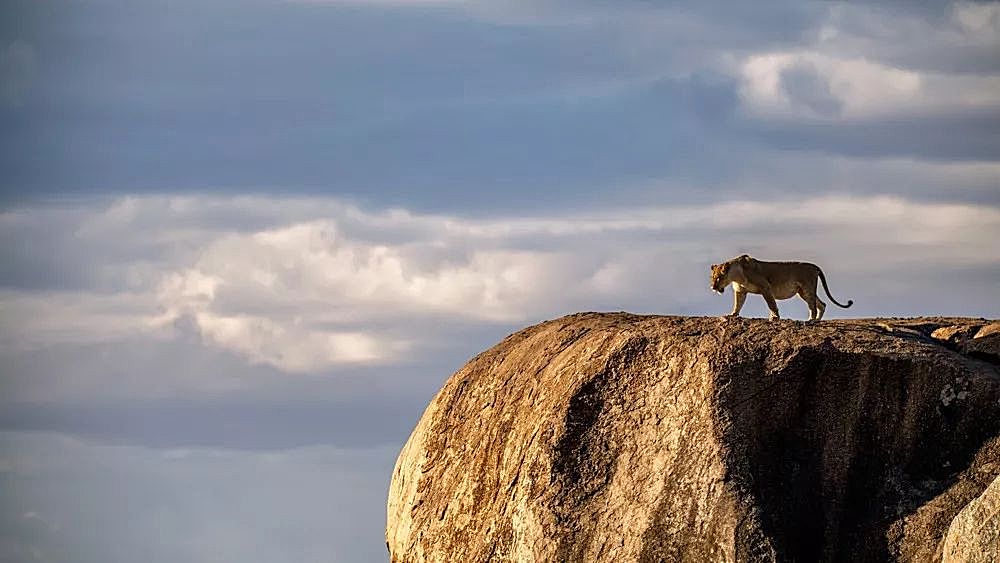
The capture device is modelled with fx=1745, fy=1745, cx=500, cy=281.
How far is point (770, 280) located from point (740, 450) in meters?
6.70

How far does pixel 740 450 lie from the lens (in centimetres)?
2778

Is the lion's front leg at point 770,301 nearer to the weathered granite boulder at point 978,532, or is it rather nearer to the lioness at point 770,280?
the lioness at point 770,280

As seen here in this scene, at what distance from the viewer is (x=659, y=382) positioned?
2894 cm

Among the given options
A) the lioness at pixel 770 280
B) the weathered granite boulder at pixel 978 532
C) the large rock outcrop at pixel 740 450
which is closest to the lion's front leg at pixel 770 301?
the lioness at pixel 770 280

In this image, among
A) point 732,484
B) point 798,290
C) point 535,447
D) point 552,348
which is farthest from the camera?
point 798,290

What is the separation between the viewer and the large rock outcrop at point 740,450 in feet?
90.3

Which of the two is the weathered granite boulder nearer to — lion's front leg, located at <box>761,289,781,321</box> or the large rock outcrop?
the large rock outcrop

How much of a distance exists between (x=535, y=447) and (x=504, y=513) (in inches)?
48.4

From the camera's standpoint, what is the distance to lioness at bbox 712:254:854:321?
33188 millimetres

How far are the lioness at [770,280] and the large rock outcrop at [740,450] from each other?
3.06 m

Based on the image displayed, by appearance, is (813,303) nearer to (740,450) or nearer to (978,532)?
(740,450)

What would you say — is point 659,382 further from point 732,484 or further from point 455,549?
point 455,549

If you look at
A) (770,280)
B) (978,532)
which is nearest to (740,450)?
(978,532)

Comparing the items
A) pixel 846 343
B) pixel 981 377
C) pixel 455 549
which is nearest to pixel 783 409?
pixel 846 343
